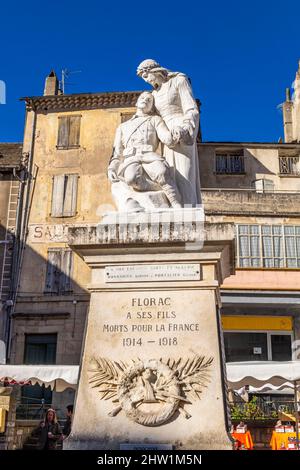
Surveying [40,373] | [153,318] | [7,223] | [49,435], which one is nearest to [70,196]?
[7,223]

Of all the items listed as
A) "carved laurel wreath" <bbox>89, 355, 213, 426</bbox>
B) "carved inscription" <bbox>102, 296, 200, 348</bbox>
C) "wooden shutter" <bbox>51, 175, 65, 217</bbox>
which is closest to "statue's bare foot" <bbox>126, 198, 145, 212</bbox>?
"carved inscription" <bbox>102, 296, 200, 348</bbox>

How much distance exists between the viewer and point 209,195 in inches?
1027

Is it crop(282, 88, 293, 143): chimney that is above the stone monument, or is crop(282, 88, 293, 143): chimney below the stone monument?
above

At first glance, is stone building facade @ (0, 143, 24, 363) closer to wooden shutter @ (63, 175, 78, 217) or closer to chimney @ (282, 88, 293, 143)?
wooden shutter @ (63, 175, 78, 217)

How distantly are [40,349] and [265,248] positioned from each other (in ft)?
40.6

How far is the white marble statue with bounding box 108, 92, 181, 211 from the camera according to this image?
639 cm

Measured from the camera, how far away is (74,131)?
32.3 m

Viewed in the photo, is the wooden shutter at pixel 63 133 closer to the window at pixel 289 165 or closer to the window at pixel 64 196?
the window at pixel 64 196

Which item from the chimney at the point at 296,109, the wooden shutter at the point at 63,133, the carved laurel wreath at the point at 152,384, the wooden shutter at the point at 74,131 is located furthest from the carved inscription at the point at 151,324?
the chimney at the point at 296,109

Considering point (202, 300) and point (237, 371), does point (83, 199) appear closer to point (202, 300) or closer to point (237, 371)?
point (237, 371)

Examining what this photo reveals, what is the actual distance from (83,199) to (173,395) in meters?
26.2

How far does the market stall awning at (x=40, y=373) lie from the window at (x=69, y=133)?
18.4 m

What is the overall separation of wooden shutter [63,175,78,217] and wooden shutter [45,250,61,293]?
2.27 m

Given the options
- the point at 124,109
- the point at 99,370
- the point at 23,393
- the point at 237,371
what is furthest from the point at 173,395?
the point at 124,109
